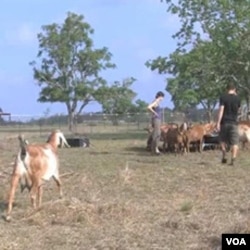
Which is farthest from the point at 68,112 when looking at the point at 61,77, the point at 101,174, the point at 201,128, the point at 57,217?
the point at 57,217

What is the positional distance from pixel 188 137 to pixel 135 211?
11114 mm

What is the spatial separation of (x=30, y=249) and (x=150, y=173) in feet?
21.8

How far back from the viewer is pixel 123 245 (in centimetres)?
A: 740

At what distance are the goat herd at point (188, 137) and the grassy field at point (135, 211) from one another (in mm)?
5337

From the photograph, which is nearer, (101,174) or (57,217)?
(57,217)

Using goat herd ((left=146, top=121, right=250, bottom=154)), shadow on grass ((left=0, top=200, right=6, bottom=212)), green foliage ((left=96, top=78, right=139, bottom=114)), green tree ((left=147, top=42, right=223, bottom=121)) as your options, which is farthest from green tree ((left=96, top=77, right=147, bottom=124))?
shadow on grass ((left=0, top=200, right=6, bottom=212))

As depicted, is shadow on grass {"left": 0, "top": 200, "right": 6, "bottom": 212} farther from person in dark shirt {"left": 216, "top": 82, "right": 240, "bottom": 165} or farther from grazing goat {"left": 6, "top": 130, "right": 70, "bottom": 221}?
person in dark shirt {"left": 216, "top": 82, "right": 240, "bottom": 165}

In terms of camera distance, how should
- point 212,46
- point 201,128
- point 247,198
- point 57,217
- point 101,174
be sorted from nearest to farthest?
point 57,217 → point 247,198 → point 101,174 → point 201,128 → point 212,46

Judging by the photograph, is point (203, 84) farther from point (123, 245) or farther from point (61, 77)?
point (61, 77)

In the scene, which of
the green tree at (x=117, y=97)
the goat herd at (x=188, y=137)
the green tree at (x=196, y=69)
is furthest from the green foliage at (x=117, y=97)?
the goat herd at (x=188, y=137)

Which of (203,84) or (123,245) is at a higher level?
(203,84)

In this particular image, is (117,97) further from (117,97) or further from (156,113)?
(156,113)

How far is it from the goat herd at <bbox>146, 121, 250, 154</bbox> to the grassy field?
5337mm

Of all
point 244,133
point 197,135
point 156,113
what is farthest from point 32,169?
point 197,135
